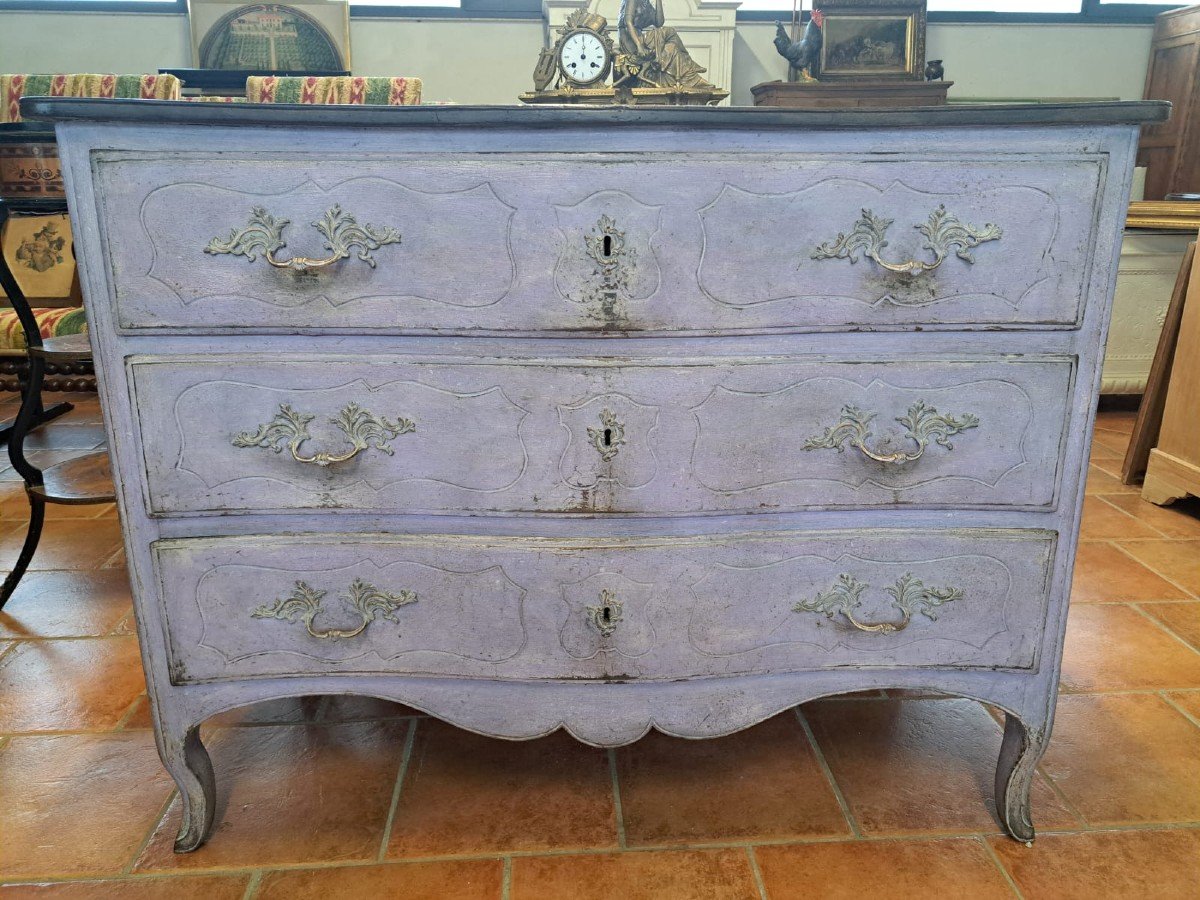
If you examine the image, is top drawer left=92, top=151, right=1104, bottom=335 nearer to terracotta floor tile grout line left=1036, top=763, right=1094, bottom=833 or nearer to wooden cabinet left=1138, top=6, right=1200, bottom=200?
terracotta floor tile grout line left=1036, top=763, right=1094, bottom=833

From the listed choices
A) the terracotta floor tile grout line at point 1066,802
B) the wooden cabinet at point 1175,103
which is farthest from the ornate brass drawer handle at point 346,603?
the wooden cabinet at point 1175,103

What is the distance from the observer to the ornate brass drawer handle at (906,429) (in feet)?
4.22

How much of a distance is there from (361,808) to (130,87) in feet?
13.5

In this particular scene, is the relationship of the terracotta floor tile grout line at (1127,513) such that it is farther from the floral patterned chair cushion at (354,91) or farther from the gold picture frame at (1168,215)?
the floral patterned chair cushion at (354,91)

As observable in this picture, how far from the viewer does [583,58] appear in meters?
3.04

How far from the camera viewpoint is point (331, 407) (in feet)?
4.15

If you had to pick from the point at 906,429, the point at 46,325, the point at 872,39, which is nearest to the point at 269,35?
the point at 46,325

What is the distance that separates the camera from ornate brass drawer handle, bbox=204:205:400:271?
1187mm

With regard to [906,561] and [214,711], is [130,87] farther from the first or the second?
[906,561]

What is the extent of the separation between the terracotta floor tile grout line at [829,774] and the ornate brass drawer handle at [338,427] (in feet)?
3.39

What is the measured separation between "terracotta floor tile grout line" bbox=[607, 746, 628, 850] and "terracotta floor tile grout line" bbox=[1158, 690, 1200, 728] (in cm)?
122

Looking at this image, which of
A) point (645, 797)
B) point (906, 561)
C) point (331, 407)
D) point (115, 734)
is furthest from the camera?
point (115, 734)

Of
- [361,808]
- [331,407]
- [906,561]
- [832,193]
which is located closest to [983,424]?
[906,561]

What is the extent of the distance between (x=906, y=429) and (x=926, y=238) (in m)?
0.27
